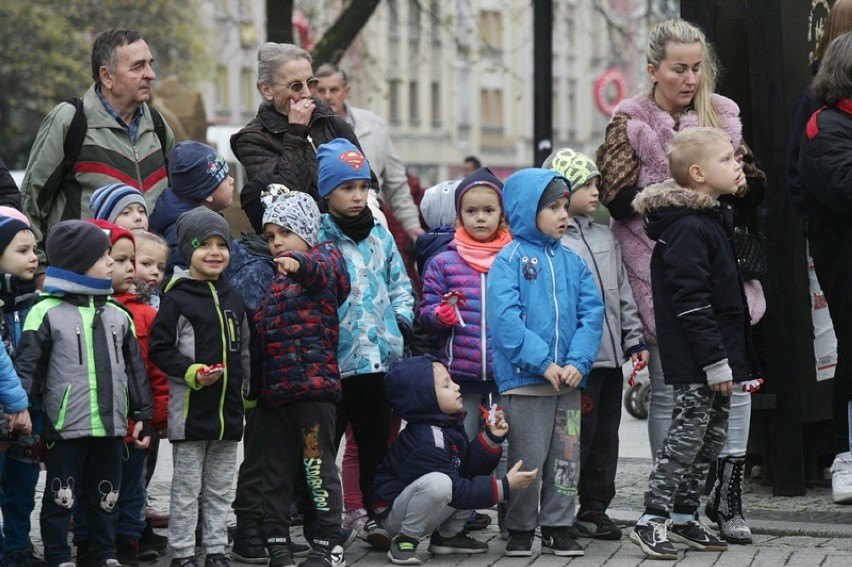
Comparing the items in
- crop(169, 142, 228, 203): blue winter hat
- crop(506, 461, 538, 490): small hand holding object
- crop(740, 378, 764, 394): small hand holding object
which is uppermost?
crop(169, 142, 228, 203): blue winter hat

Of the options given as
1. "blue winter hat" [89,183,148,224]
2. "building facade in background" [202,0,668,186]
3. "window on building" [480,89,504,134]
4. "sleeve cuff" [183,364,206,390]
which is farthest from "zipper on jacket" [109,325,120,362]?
"window on building" [480,89,504,134]

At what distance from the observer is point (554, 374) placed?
729 cm

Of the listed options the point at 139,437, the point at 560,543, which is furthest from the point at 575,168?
the point at 139,437

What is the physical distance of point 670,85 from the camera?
8055 millimetres

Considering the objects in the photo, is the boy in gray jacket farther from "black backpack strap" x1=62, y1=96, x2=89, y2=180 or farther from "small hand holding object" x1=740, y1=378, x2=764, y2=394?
"black backpack strap" x1=62, y1=96, x2=89, y2=180

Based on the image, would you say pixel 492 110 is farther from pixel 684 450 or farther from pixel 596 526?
pixel 684 450

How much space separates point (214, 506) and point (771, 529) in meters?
2.57

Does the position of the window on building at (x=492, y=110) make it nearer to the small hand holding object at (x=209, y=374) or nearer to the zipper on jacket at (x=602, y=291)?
the zipper on jacket at (x=602, y=291)

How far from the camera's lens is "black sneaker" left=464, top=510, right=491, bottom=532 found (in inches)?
320

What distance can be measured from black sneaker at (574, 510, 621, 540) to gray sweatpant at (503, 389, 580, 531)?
371 mm

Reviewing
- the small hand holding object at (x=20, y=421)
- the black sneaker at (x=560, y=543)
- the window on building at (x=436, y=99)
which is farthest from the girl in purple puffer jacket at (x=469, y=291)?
the window on building at (x=436, y=99)

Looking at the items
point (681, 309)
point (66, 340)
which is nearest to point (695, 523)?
point (681, 309)

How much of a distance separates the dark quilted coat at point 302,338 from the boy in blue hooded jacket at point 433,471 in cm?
39

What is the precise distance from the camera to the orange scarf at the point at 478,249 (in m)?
7.73
